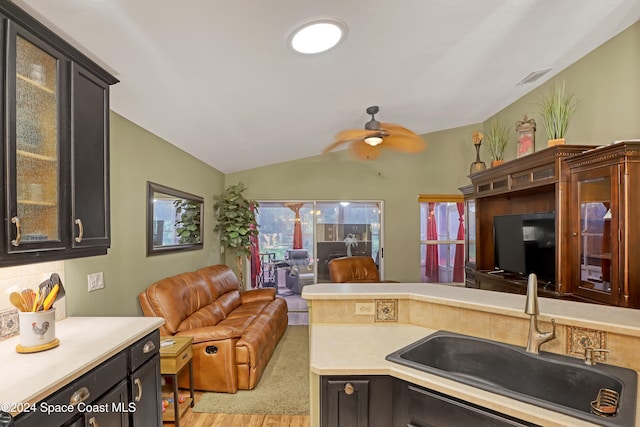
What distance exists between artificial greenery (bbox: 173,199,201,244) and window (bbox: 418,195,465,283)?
374 centimetres

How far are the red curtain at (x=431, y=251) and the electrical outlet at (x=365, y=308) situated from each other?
4.21 m

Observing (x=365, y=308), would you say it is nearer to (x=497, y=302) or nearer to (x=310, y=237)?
(x=497, y=302)

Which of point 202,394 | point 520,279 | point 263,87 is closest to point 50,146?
point 263,87

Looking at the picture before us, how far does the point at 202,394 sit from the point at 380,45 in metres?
3.26

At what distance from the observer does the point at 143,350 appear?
1.88 metres

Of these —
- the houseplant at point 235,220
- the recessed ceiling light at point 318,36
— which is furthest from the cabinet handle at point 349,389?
the houseplant at point 235,220

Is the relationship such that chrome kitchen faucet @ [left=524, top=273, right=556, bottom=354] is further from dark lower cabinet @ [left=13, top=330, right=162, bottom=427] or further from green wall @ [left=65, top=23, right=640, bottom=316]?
green wall @ [left=65, top=23, right=640, bottom=316]

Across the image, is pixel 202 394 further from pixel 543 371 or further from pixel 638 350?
pixel 638 350

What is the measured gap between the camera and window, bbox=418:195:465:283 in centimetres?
570

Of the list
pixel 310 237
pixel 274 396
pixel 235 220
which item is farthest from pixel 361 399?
pixel 310 237

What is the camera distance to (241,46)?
1983 millimetres

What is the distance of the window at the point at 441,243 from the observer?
5.70 m

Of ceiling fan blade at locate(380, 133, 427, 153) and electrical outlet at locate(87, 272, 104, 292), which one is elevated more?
ceiling fan blade at locate(380, 133, 427, 153)

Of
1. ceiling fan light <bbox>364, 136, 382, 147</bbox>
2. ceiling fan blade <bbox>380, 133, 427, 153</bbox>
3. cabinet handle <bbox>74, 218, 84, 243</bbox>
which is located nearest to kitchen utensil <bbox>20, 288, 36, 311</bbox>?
cabinet handle <bbox>74, 218, 84, 243</bbox>
